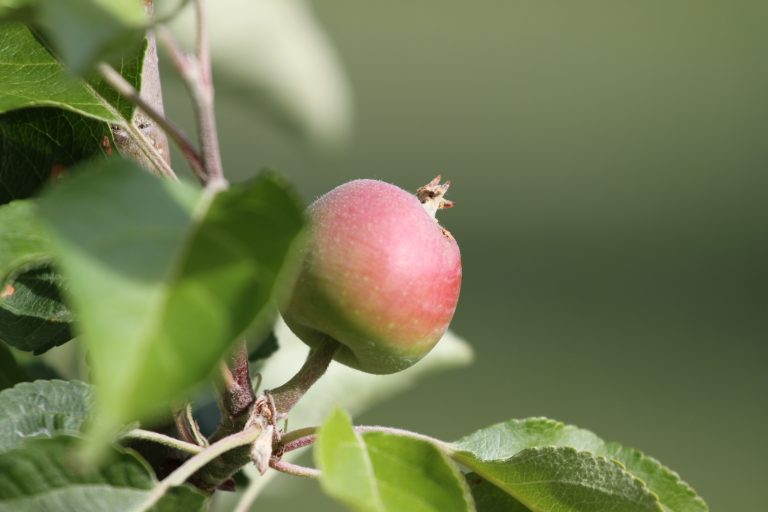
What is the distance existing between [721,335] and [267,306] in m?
4.18

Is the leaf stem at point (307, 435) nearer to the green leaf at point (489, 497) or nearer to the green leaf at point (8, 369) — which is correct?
the green leaf at point (489, 497)

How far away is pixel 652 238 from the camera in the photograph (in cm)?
448

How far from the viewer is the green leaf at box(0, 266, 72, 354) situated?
52cm

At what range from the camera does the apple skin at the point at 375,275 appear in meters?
0.46

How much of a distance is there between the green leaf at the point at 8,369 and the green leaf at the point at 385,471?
28 centimetres

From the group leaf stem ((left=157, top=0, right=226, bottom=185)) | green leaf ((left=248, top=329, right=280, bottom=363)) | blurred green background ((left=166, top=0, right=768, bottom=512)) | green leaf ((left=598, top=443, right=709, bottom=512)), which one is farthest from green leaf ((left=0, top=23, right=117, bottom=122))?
blurred green background ((left=166, top=0, right=768, bottom=512))

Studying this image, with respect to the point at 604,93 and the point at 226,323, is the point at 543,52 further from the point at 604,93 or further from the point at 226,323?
the point at 226,323

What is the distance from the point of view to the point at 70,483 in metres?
0.42

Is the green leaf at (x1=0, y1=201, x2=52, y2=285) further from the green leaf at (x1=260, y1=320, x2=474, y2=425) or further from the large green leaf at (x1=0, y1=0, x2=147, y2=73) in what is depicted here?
the green leaf at (x1=260, y1=320, x2=474, y2=425)

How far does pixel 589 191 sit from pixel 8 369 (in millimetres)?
4182

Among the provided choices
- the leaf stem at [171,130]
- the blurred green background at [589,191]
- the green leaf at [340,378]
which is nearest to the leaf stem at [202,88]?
the leaf stem at [171,130]

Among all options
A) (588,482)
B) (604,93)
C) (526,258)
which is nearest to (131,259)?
(588,482)

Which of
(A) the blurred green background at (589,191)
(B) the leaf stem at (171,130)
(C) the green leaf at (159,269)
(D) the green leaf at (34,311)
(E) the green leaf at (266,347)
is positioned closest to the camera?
(C) the green leaf at (159,269)

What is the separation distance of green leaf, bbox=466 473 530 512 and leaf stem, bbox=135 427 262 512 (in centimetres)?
13
